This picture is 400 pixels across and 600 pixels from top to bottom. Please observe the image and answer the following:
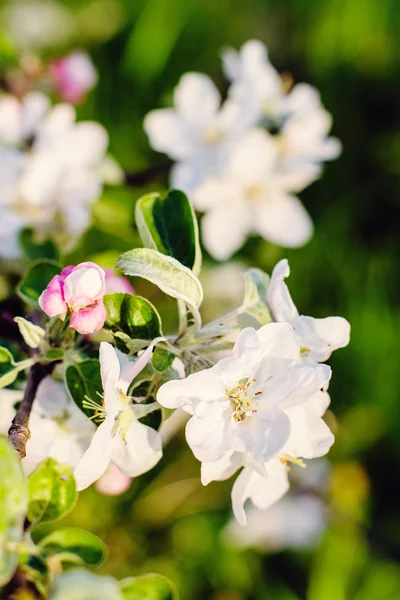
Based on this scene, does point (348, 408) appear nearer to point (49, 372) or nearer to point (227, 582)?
point (227, 582)

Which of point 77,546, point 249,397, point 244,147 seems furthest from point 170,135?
point 77,546

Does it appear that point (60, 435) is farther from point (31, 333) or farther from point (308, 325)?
point (308, 325)

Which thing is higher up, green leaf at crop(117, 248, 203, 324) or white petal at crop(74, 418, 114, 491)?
green leaf at crop(117, 248, 203, 324)

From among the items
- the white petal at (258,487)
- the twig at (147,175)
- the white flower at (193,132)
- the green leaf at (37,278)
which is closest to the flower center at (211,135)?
the white flower at (193,132)

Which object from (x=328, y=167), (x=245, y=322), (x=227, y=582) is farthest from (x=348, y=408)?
(x=245, y=322)

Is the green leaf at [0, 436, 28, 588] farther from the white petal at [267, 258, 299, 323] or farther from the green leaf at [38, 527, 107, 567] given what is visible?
the white petal at [267, 258, 299, 323]

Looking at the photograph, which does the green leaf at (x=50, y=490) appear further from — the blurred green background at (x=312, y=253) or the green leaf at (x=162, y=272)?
the blurred green background at (x=312, y=253)

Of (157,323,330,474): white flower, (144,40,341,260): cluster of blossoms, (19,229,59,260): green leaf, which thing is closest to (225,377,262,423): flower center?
(157,323,330,474): white flower
